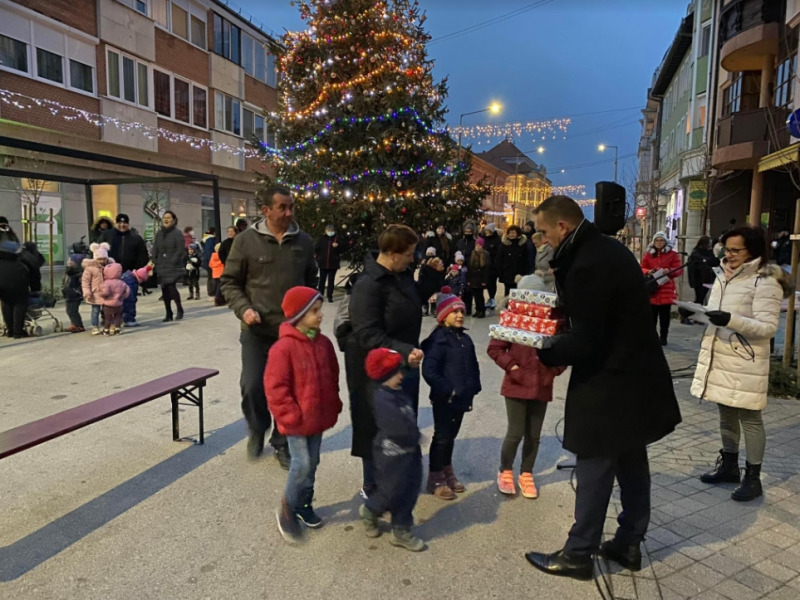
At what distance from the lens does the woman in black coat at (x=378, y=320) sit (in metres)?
3.24

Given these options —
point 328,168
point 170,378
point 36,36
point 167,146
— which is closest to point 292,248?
point 170,378

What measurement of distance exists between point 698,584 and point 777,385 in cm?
440

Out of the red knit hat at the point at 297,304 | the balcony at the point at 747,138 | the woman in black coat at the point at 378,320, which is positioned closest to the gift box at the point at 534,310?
the woman in black coat at the point at 378,320

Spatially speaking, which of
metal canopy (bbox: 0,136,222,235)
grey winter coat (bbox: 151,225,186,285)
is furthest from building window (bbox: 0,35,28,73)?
grey winter coat (bbox: 151,225,186,285)

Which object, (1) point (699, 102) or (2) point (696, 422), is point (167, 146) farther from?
(1) point (699, 102)

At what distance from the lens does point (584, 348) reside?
266cm

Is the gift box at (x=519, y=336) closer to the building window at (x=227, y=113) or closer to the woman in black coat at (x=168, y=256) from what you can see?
the woman in black coat at (x=168, y=256)

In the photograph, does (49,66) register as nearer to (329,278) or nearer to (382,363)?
(329,278)

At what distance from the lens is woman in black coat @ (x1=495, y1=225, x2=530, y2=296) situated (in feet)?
37.7

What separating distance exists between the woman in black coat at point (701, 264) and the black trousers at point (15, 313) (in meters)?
12.0

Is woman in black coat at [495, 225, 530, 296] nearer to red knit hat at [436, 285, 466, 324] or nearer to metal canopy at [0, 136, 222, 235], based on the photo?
metal canopy at [0, 136, 222, 235]

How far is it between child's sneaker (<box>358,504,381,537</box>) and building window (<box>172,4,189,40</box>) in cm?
2445

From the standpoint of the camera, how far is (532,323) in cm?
292

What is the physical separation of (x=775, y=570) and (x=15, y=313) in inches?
386
